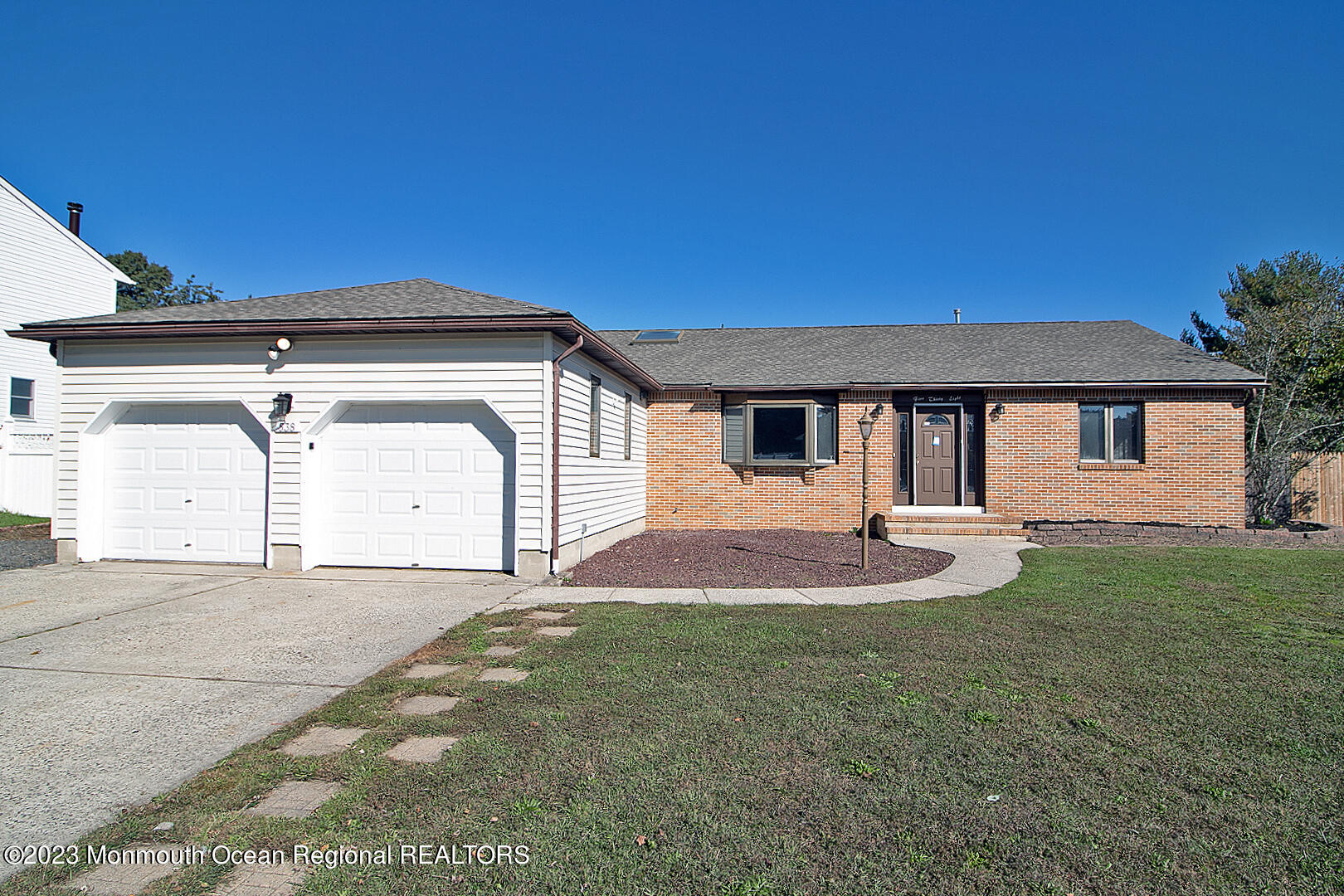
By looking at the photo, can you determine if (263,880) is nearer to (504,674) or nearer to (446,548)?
(504,674)

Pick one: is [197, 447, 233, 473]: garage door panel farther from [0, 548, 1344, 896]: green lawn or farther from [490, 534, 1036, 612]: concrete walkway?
[0, 548, 1344, 896]: green lawn

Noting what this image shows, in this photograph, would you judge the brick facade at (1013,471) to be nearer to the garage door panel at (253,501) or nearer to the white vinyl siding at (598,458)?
the white vinyl siding at (598,458)

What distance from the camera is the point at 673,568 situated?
9.50m

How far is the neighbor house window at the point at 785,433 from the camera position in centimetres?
1393

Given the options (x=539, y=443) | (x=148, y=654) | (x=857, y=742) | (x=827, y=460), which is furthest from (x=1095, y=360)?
(x=148, y=654)

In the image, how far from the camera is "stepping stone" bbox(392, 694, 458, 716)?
420 centimetres

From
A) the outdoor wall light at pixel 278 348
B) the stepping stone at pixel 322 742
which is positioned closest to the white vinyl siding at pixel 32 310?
the outdoor wall light at pixel 278 348

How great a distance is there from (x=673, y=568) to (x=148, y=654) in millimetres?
5658

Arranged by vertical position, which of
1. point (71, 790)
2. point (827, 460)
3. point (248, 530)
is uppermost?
point (827, 460)

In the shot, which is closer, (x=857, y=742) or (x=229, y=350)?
(x=857, y=742)

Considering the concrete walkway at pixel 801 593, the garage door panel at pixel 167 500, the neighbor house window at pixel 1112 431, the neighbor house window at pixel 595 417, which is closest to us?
the concrete walkway at pixel 801 593

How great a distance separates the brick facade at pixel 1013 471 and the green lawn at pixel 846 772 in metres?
7.89

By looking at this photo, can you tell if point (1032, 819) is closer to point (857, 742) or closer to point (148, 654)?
point (857, 742)

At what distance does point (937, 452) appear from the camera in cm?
1394
